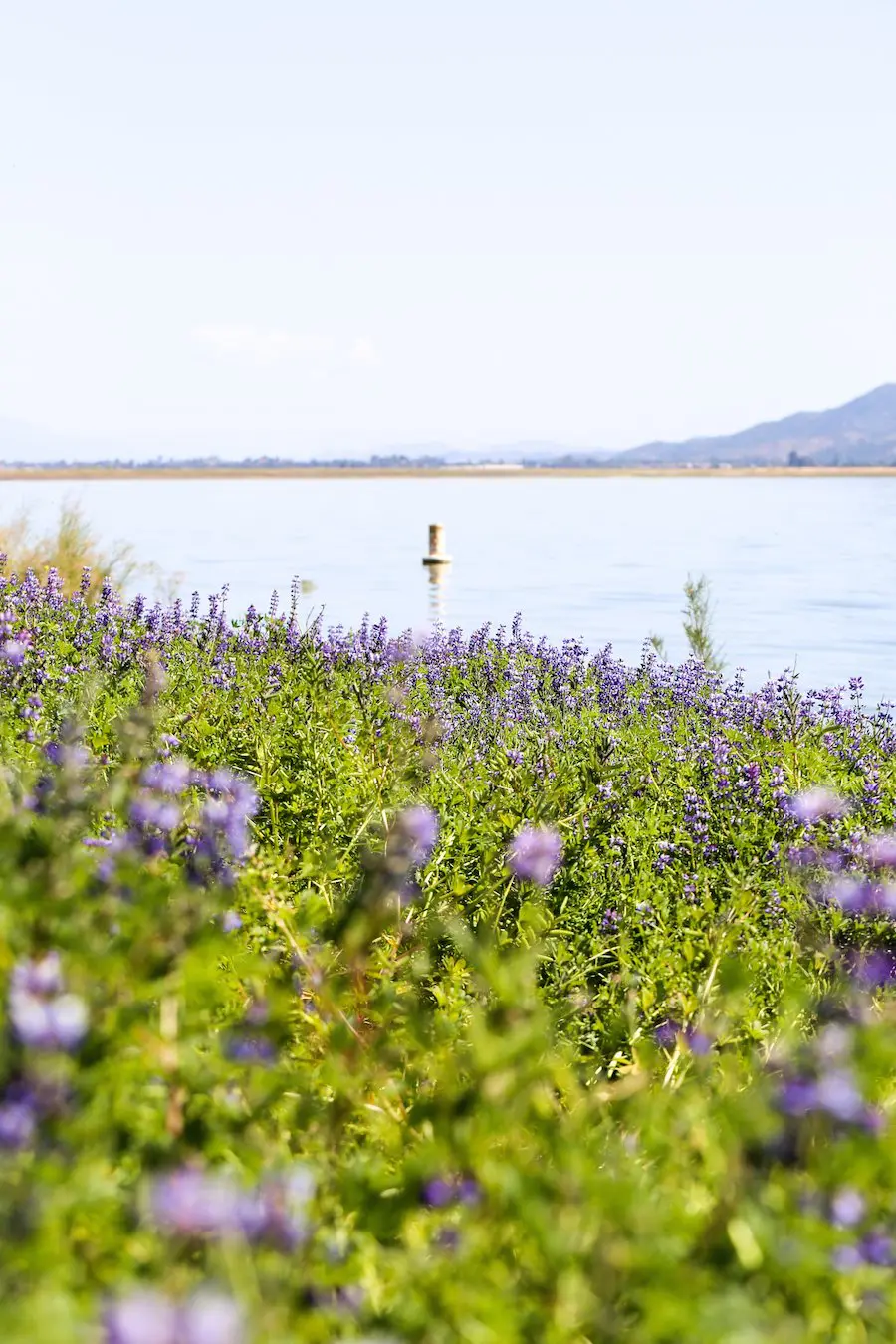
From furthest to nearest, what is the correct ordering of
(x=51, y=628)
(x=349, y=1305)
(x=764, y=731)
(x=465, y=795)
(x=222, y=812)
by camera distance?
(x=51, y=628), (x=764, y=731), (x=465, y=795), (x=222, y=812), (x=349, y=1305)

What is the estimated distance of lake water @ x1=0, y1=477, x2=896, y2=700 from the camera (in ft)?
78.6

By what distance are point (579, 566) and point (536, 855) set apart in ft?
121

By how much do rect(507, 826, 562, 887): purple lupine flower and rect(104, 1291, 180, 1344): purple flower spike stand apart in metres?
2.61

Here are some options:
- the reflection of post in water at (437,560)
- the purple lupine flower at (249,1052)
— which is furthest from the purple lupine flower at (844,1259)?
the reflection of post in water at (437,560)

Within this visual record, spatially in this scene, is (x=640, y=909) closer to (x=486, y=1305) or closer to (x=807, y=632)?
(x=486, y=1305)

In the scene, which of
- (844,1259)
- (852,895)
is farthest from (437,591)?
(844,1259)

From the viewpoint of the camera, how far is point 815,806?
5.54m

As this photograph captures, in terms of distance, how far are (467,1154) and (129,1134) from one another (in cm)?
61

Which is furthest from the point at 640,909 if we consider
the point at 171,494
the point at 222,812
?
the point at 171,494

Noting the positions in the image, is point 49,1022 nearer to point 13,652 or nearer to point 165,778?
point 165,778

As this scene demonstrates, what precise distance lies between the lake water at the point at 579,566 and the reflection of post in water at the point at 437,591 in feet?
0.25

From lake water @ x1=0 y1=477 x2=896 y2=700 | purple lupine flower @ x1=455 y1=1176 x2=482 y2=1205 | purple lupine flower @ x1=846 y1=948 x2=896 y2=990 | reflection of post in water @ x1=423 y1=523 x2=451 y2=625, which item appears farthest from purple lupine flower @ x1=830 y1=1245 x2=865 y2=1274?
reflection of post in water @ x1=423 y1=523 x2=451 y2=625

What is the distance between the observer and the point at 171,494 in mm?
103375

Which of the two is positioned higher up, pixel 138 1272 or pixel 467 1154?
pixel 467 1154
